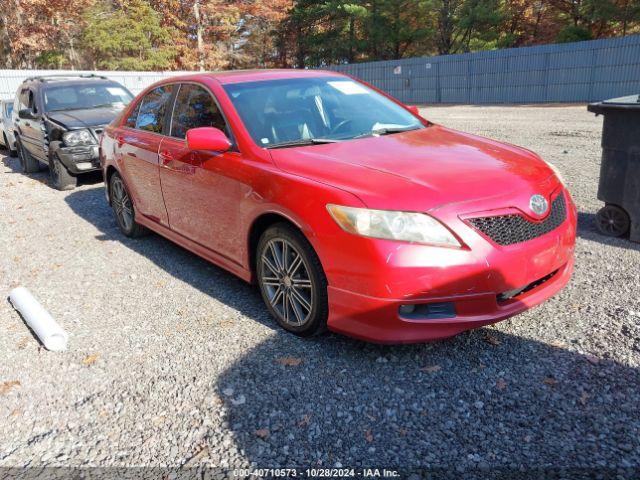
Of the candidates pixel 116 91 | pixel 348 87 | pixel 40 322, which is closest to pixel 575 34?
pixel 116 91

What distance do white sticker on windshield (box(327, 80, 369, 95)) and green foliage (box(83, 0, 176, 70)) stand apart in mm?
36164

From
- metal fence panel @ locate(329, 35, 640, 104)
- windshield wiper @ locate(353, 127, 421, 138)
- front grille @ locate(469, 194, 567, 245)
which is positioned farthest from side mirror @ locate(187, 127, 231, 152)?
metal fence panel @ locate(329, 35, 640, 104)

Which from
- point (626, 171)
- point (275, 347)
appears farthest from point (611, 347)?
point (626, 171)

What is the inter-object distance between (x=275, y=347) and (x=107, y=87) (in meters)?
8.66

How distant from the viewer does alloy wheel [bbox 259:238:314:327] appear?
3.48 metres

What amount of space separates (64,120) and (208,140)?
644 cm

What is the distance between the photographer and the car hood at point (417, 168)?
308cm

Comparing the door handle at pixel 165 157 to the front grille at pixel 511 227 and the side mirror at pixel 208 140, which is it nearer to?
the side mirror at pixel 208 140

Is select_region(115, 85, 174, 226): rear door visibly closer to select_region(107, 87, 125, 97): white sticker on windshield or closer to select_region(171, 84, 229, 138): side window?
select_region(171, 84, 229, 138): side window

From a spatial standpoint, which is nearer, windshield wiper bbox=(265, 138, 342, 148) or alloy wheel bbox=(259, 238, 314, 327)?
alloy wheel bbox=(259, 238, 314, 327)

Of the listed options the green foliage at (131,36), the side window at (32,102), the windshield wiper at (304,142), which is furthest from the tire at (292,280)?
the green foliage at (131,36)

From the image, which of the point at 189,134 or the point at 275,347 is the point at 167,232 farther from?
the point at 275,347

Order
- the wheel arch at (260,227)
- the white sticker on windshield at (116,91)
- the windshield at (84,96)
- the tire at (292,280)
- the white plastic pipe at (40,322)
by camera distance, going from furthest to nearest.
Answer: the white sticker on windshield at (116,91) < the windshield at (84,96) < the white plastic pipe at (40,322) < the wheel arch at (260,227) < the tire at (292,280)

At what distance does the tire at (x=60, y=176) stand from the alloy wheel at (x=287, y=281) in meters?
6.50
